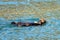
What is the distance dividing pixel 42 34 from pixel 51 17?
197 cm

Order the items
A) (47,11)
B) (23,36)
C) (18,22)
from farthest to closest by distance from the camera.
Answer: (47,11) → (18,22) → (23,36)

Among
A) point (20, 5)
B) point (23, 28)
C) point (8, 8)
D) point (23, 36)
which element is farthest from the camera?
point (20, 5)

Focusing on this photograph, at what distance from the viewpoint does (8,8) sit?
12.0 m

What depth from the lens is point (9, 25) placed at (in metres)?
9.05

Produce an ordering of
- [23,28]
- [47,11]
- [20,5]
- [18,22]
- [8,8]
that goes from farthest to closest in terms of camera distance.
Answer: [20,5], [8,8], [47,11], [18,22], [23,28]

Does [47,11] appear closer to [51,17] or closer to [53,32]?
[51,17]

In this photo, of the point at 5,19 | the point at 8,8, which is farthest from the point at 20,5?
the point at 5,19

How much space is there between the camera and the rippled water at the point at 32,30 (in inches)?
309

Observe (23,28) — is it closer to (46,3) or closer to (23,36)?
(23,36)

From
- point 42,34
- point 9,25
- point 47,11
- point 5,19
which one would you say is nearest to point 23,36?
point 42,34

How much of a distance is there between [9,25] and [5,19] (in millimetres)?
845

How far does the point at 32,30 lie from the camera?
27.7ft

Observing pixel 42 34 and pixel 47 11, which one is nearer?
pixel 42 34

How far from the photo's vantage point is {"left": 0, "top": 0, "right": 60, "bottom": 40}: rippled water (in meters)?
7.84
